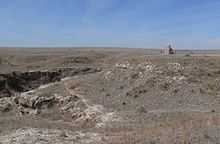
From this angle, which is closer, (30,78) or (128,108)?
(128,108)

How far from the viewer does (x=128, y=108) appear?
72.9 feet

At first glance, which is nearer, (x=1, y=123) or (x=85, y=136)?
(x=85, y=136)

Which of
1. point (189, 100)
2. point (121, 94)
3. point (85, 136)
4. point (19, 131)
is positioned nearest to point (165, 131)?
point (85, 136)

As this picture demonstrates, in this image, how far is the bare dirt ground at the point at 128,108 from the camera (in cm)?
1143

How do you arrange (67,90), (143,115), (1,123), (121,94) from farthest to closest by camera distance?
(67,90) < (121,94) < (143,115) < (1,123)

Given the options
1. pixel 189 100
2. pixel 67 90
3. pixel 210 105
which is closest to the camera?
pixel 210 105

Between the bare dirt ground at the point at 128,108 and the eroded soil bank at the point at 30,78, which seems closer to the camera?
the bare dirt ground at the point at 128,108

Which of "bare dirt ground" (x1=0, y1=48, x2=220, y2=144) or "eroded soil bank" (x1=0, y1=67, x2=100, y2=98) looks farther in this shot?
"eroded soil bank" (x1=0, y1=67, x2=100, y2=98)

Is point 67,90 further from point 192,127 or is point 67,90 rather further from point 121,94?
point 192,127

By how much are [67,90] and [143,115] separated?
Result: 1368 cm

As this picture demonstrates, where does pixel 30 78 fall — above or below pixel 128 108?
below

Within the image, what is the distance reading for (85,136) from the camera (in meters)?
12.0

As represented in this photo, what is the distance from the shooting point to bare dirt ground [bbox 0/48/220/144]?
11430mm

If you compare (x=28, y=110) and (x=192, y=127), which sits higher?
(x=192, y=127)
